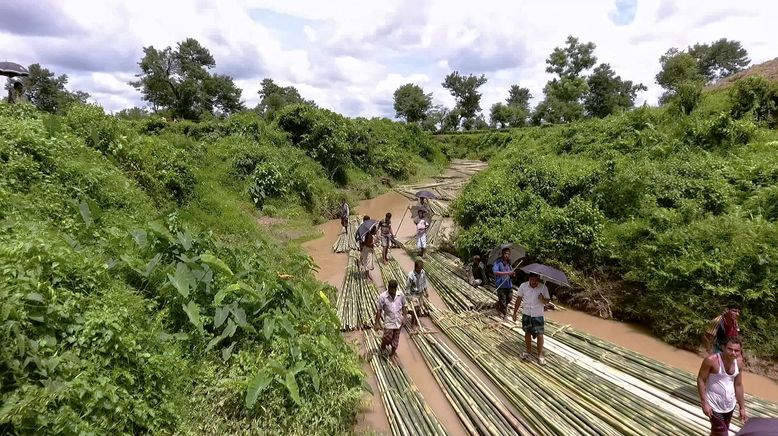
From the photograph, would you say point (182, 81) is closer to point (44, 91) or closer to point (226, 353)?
point (44, 91)

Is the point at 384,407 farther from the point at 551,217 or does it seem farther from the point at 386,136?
the point at 386,136

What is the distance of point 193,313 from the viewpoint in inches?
187

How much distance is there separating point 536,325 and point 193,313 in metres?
4.36

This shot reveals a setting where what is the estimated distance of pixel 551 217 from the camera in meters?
8.97

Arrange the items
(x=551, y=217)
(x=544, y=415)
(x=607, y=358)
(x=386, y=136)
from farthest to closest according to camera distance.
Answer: (x=386, y=136), (x=551, y=217), (x=607, y=358), (x=544, y=415)

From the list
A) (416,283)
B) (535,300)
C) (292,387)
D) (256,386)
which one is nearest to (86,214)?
(256,386)

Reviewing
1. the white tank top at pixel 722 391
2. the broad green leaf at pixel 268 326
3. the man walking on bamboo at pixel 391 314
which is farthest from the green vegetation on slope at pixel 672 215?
the broad green leaf at pixel 268 326

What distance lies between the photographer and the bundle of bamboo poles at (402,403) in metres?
4.48

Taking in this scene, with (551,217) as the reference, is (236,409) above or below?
below

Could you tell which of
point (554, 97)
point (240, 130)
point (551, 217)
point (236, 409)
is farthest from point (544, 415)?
point (554, 97)

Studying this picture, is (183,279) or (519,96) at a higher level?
(519,96)

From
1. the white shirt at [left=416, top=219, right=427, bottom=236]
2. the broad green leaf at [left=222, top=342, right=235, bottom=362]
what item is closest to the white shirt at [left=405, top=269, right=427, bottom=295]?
the broad green leaf at [left=222, top=342, right=235, bottom=362]

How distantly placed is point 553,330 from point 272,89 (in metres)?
51.1

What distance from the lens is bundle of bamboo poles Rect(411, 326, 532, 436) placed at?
4484mm
